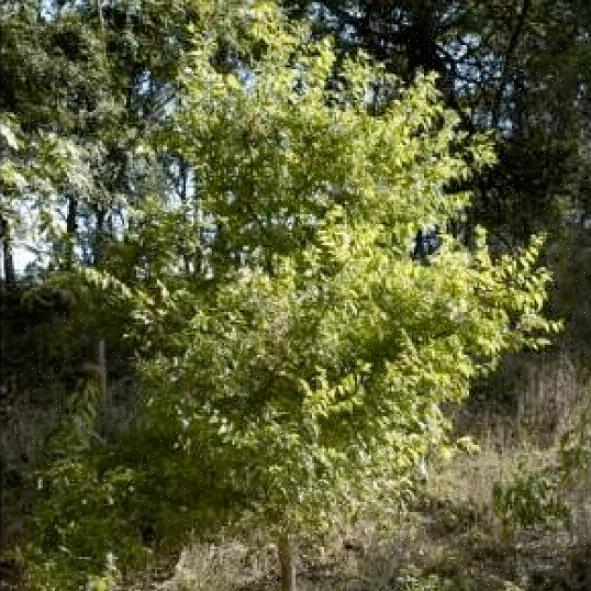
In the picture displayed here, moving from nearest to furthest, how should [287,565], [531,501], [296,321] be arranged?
[296,321] → [287,565] → [531,501]

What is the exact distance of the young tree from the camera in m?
4.37

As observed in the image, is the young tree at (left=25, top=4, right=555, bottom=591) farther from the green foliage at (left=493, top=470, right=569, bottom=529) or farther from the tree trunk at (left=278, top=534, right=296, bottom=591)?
the green foliage at (left=493, top=470, right=569, bottom=529)

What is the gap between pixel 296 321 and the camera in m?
4.40

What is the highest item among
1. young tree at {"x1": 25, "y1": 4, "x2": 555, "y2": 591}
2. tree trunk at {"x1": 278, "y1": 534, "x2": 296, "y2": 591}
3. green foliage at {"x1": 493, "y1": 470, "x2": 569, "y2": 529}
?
young tree at {"x1": 25, "y1": 4, "x2": 555, "y2": 591}

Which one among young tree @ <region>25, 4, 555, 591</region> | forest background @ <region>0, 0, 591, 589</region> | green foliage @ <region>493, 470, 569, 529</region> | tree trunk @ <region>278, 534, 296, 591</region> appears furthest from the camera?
green foliage @ <region>493, 470, 569, 529</region>

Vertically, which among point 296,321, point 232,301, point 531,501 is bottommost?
point 531,501

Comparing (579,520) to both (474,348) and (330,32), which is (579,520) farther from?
(330,32)

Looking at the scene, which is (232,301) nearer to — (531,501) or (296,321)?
(296,321)

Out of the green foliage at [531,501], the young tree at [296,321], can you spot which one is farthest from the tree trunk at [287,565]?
the green foliage at [531,501]

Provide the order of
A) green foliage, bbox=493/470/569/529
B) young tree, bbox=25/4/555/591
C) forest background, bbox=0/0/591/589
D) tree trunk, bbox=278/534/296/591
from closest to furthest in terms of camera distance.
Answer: forest background, bbox=0/0/591/589 < young tree, bbox=25/4/555/591 < tree trunk, bbox=278/534/296/591 < green foliage, bbox=493/470/569/529

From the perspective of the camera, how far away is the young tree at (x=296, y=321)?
4371 mm

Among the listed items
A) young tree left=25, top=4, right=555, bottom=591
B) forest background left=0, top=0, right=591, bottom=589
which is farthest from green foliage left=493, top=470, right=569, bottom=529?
young tree left=25, top=4, right=555, bottom=591

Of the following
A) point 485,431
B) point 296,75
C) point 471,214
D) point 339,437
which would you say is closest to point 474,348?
point 339,437

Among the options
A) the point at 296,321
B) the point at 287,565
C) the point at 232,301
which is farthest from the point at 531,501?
the point at 232,301
